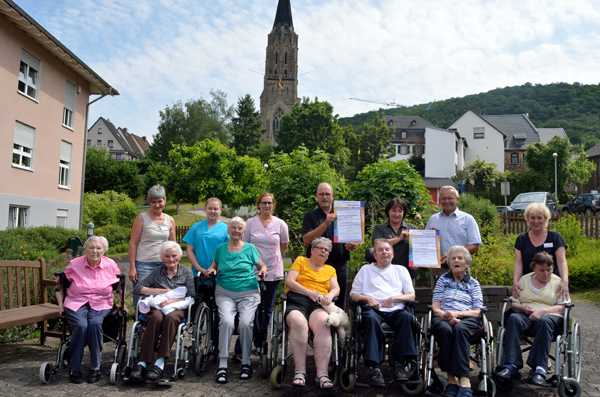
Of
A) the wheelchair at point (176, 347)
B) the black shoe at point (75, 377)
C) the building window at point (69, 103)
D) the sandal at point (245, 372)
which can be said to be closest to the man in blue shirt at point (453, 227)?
the sandal at point (245, 372)

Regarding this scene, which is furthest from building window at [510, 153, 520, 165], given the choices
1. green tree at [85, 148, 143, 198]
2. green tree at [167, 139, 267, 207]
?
green tree at [85, 148, 143, 198]

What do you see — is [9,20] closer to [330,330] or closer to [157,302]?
[157,302]

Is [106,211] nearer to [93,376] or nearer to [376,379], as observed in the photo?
[93,376]

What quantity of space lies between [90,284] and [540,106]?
10056cm

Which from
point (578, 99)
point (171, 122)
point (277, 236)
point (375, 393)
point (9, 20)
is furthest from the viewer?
point (578, 99)

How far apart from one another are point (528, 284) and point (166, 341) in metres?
3.59

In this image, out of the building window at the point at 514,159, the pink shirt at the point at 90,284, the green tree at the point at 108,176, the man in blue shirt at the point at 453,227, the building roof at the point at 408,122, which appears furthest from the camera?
the building roof at the point at 408,122

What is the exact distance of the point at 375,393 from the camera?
15.0ft

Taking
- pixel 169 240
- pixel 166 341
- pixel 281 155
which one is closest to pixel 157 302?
pixel 166 341

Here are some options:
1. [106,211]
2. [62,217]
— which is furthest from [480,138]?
[62,217]

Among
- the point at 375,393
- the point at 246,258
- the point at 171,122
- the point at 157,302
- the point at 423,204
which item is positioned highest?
the point at 171,122

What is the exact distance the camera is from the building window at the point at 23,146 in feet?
53.6

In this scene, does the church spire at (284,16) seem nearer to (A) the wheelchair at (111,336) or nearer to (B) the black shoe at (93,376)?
(A) the wheelchair at (111,336)

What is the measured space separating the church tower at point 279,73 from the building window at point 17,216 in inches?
2370
